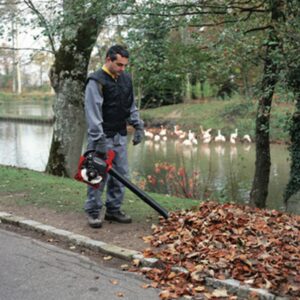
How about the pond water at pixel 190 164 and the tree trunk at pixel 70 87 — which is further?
the pond water at pixel 190 164

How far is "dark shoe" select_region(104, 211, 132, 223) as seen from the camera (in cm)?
705

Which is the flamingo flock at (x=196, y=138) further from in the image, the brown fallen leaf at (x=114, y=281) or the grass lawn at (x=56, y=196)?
the brown fallen leaf at (x=114, y=281)

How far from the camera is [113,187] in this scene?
23.3 feet

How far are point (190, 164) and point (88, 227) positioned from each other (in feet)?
41.1

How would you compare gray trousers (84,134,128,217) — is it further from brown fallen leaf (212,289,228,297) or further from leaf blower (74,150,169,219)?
brown fallen leaf (212,289,228,297)

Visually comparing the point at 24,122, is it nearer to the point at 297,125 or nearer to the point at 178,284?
the point at 297,125

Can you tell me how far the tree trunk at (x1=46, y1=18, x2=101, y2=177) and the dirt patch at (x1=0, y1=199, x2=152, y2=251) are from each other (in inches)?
197

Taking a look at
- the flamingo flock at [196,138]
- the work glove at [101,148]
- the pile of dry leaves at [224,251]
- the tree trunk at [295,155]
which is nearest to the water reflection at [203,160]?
the flamingo flock at [196,138]

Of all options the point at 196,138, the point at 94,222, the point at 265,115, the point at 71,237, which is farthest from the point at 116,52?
the point at 196,138

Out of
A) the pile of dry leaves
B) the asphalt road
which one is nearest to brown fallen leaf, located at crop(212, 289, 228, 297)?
the pile of dry leaves

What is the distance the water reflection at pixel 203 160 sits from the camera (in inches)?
596

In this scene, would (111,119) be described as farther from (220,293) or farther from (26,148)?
(26,148)

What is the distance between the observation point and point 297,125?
9.59m

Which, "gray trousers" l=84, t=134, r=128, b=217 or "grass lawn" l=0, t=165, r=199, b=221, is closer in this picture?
"gray trousers" l=84, t=134, r=128, b=217
